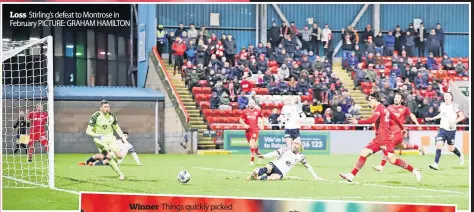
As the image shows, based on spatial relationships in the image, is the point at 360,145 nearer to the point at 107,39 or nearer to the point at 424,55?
the point at 424,55

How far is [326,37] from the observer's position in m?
13.7

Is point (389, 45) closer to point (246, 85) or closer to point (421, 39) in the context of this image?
point (421, 39)

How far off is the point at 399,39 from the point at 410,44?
0.58 ft

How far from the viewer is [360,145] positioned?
1377cm

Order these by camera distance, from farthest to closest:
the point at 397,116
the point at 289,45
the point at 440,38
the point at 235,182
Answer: the point at 440,38
the point at 289,45
the point at 397,116
the point at 235,182

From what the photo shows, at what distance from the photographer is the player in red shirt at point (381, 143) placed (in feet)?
40.8

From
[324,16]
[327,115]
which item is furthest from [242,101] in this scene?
[324,16]

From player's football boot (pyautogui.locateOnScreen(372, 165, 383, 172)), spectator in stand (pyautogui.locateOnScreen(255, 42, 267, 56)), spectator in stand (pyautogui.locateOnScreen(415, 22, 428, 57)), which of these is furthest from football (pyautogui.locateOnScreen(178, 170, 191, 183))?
spectator in stand (pyautogui.locateOnScreen(415, 22, 428, 57))

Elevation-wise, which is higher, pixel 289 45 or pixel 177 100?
pixel 289 45

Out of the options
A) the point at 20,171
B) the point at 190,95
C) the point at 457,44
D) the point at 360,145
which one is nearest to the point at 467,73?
the point at 457,44

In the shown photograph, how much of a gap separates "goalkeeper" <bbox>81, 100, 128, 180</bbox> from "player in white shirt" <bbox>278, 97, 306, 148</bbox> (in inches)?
76.6

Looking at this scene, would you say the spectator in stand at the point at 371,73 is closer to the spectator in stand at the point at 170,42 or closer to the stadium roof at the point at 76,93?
the spectator in stand at the point at 170,42

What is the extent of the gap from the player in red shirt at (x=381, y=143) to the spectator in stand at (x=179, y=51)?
2.25m

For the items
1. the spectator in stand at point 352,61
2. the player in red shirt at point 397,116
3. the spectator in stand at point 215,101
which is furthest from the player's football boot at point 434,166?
the spectator in stand at point 215,101
